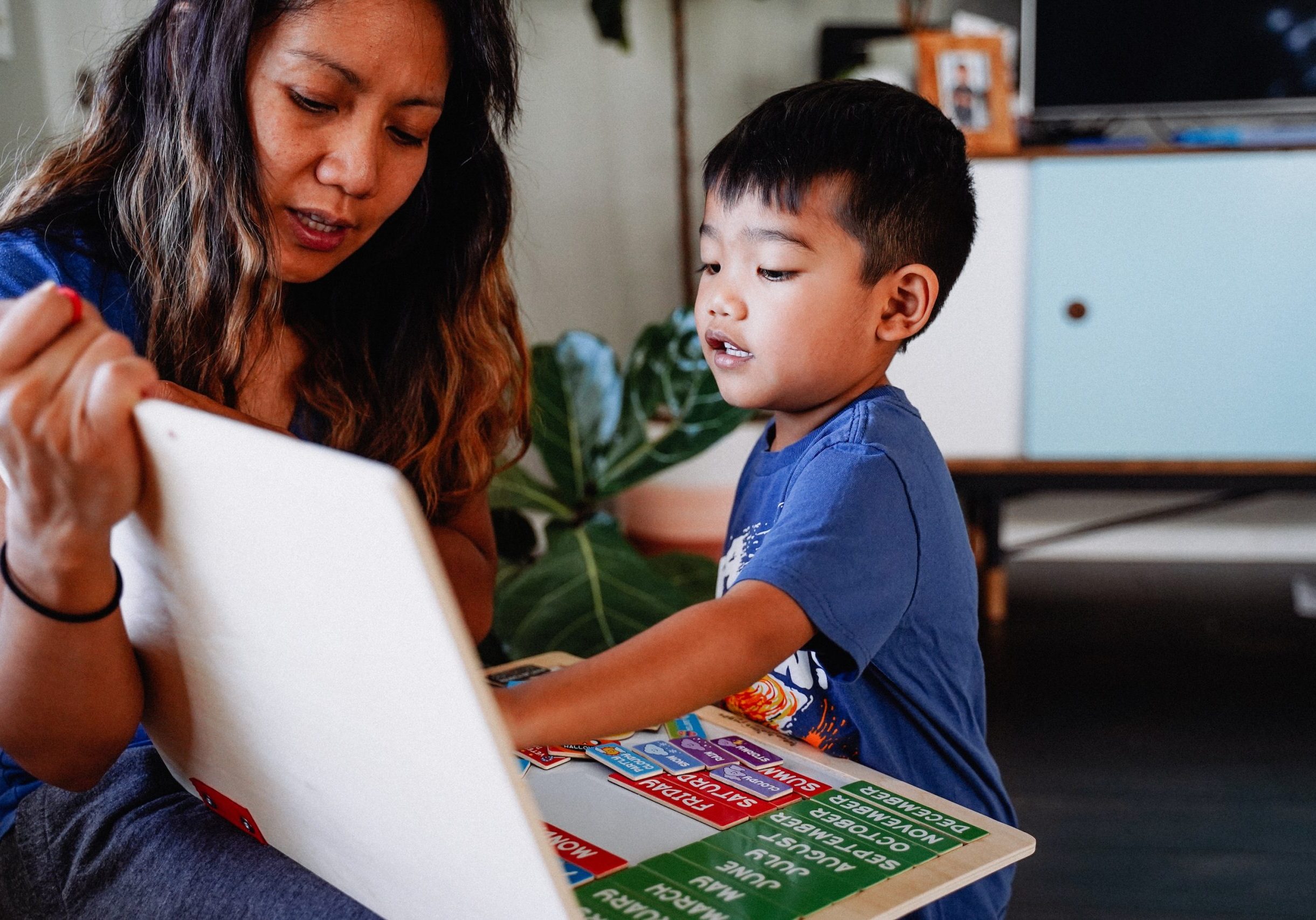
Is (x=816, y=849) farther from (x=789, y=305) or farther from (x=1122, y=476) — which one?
(x=1122, y=476)

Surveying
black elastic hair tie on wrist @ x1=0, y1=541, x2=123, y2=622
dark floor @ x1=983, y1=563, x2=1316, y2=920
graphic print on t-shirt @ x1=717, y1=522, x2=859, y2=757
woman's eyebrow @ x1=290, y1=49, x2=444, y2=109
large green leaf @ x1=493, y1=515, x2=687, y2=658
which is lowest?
dark floor @ x1=983, y1=563, x2=1316, y2=920

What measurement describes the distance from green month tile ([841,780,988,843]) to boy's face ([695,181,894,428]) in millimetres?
302

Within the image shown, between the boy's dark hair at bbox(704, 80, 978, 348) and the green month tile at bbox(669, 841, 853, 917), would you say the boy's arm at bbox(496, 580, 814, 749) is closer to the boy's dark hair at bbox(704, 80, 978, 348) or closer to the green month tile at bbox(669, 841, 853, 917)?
the green month tile at bbox(669, 841, 853, 917)

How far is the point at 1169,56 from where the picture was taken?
2533 millimetres

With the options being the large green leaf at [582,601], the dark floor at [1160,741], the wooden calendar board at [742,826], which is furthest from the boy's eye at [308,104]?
the dark floor at [1160,741]

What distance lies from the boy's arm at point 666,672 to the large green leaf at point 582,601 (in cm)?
101

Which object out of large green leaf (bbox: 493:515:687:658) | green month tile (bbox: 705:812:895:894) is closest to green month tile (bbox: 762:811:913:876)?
green month tile (bbox: 705:812:895:894)

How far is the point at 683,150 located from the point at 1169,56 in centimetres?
105

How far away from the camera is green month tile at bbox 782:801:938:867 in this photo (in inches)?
26.5

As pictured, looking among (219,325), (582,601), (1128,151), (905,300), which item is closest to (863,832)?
(905,300)

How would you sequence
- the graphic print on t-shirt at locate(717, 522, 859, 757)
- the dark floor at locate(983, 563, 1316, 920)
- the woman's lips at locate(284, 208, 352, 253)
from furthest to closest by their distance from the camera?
the dark floor at locate(983, 563, 1316, 920), the woman's lips at locate(284, 208, 352, 253), the graphic print on t-shirt at locate(717, 522, 859, 757)

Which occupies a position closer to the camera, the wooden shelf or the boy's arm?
the boy's arm

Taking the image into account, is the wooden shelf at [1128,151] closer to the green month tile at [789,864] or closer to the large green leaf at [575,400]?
the large green leaf at [575,400]

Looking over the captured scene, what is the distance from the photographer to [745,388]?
93 cm
